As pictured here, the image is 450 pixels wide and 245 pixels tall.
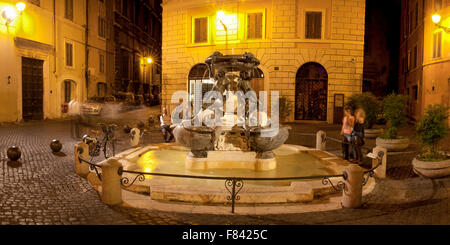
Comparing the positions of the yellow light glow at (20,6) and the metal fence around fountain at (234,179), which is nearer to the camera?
the metal fence around fountain at (234,179)

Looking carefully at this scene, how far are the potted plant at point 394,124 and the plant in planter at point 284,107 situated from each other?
326 inches

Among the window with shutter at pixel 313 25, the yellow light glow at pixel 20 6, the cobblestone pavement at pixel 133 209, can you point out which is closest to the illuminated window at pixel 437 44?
the window with shutter at pixel 313 25

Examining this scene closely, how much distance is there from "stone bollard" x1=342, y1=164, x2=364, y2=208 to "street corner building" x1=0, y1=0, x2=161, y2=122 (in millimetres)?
16987

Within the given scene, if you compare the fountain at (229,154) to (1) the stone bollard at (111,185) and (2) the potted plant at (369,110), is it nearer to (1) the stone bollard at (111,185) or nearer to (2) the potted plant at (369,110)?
(1) the stone bollard at (111,185)

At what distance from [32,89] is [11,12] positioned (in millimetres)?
4361

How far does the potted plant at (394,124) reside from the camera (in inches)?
433

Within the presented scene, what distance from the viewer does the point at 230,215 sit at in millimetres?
5180

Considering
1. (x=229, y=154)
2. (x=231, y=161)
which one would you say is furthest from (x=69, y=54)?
(x=231, y=161)

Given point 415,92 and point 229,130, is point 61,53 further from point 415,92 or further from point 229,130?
point 415,92

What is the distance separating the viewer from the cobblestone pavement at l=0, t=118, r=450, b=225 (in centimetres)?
493

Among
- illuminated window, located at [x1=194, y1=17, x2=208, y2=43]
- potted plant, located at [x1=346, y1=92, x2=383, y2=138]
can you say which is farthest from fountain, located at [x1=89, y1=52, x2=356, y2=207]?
illuminated window, located at [x1=194, y1=17, x2=208, y2=43]

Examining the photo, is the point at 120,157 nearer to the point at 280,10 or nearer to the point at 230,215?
the point at 230,215

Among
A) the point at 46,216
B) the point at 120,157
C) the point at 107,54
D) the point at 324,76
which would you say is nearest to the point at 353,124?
the point at 120,157

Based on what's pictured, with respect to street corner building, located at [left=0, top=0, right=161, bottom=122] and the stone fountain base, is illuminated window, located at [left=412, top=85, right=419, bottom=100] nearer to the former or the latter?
the stone fountain base
